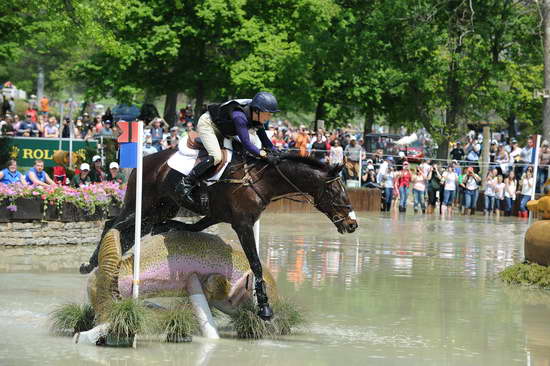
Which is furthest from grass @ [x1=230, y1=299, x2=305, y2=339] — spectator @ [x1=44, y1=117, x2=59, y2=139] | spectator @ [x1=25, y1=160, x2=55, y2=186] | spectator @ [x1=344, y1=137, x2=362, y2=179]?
spectator @ [x1=44, y1=117, x2=59, y2=139]

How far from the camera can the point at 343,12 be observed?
47.3 meters

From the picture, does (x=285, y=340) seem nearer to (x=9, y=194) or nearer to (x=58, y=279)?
(x=58, y=279)

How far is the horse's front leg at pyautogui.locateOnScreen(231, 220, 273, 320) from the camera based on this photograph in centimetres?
1118

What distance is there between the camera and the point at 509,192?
34.6m

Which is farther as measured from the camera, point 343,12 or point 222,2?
point 343,12

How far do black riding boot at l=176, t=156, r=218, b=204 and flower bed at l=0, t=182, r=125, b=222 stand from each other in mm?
8522

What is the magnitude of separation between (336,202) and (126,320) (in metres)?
2.66

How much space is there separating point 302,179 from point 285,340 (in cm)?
174

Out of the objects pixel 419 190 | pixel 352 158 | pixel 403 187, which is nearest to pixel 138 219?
pixel 403 187

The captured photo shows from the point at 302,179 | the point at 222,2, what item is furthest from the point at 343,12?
the point at 302,179

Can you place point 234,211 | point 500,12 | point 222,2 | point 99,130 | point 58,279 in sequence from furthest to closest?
point 222,2
point 500,12
point 99,130
point 58,279
point 234,211

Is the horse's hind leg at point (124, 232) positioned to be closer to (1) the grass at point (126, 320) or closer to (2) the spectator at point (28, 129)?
(1) the grass at point (126, 320)

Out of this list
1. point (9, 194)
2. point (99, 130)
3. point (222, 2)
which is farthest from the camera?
point (222, 2)

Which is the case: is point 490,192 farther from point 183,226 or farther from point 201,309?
point 201,309
